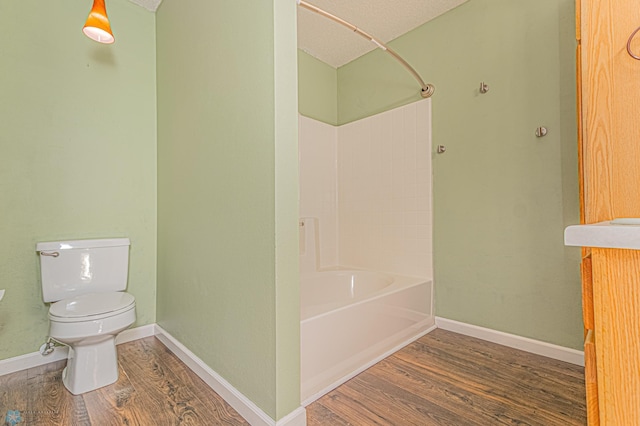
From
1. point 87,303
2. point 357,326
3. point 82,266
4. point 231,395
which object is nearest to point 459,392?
point 357,326

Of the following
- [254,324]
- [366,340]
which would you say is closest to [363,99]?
[366,340]

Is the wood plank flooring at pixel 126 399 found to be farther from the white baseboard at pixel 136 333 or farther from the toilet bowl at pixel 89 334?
the white baseboard at pixel 136 333

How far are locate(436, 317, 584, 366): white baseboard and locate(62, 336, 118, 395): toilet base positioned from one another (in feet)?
7.00

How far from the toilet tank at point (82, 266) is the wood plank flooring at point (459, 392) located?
150 cm

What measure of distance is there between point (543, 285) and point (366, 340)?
1129 millimetres

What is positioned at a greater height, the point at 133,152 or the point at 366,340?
the point at 133,152

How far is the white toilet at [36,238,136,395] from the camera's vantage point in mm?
1456

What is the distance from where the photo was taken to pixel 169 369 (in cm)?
171

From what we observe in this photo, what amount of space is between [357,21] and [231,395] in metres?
2.66

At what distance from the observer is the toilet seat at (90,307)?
1.45 m

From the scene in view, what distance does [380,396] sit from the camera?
1.45m

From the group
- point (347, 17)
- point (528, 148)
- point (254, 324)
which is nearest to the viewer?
point (254, 324)

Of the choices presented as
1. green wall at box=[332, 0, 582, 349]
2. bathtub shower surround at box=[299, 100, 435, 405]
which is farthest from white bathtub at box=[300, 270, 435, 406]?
green wall at box=[332, 0, 582, 349]

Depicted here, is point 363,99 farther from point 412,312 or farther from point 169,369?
point 169,369
